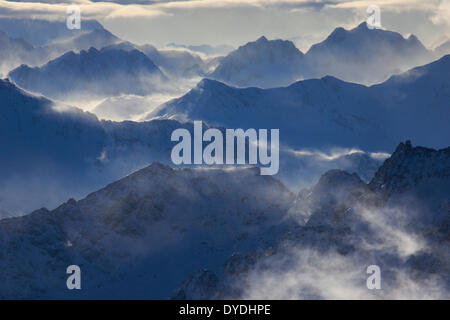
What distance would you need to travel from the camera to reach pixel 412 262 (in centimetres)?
19988
